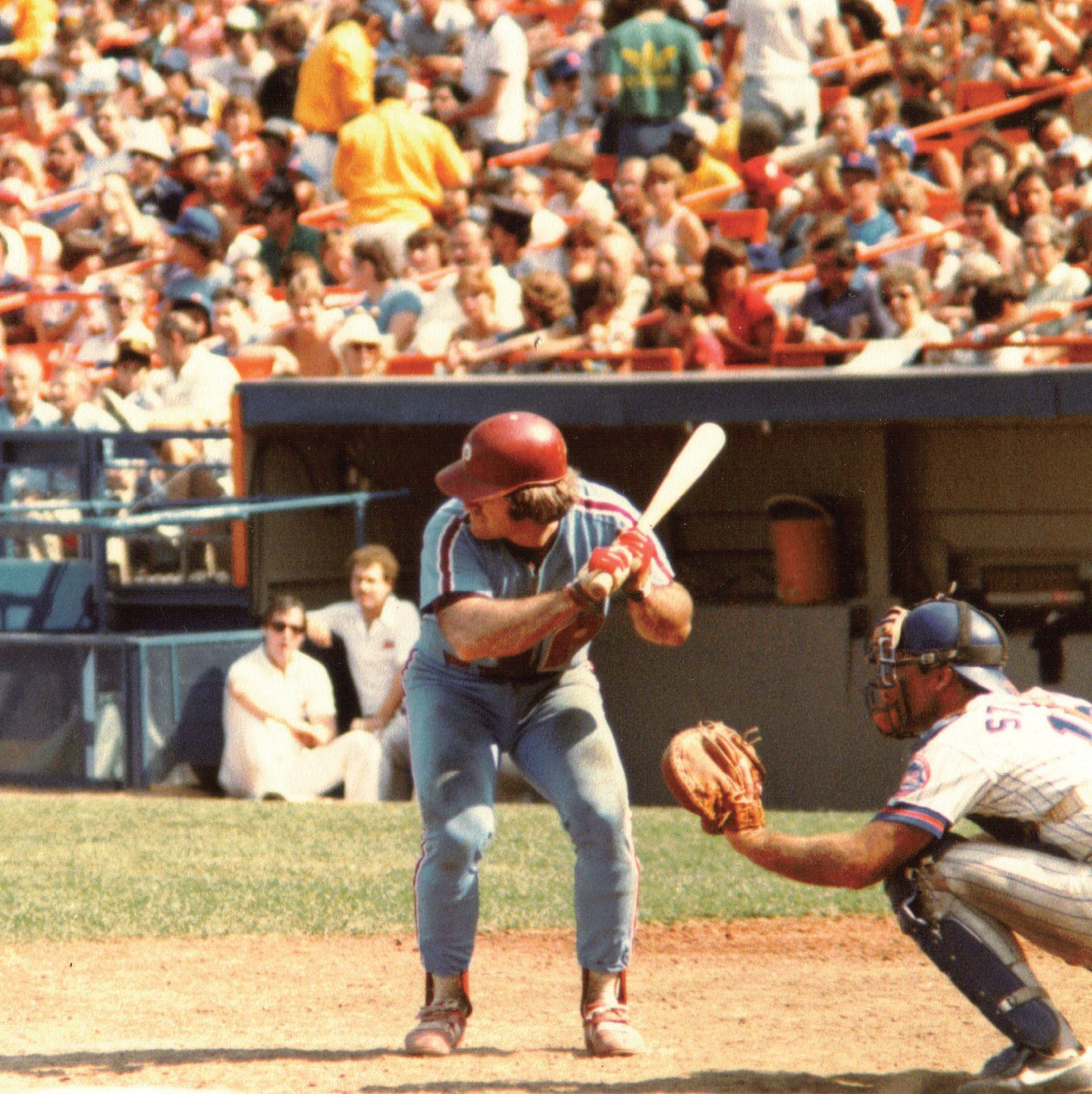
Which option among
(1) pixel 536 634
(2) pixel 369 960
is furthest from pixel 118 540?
(1) pixel 536 634

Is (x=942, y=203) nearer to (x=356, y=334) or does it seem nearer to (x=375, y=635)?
(x=356, y=334)

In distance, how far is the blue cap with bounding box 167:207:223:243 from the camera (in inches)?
481

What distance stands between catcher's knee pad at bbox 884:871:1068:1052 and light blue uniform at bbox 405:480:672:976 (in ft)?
2.44

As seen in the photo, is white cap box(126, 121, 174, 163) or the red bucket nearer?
the red bucket

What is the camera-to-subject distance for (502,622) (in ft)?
13.4

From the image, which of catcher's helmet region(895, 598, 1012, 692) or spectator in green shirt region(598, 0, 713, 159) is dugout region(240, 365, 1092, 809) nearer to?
spectator in green shirt region(598, 0, 713, 159)

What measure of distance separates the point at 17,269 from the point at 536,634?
10253mm

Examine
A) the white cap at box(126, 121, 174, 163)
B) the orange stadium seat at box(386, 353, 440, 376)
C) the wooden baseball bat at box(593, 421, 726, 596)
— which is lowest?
the wooden baseball bat at box(593, 421, 726, 596)

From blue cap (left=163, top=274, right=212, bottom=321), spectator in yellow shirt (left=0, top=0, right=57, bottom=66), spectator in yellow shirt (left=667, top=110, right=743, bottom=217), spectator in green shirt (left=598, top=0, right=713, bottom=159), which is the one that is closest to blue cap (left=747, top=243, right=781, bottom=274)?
spectator in yellow shirt (left=667, top=110, right=743, bottom=217)

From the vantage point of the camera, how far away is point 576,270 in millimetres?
9805

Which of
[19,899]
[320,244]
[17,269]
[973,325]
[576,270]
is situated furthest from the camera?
[17,269]

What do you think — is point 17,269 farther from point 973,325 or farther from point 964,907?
point 964,907

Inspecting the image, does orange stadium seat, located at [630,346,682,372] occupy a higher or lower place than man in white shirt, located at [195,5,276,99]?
lower

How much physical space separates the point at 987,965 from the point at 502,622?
118cm
